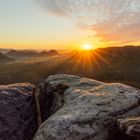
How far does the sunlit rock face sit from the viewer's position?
8977 mm

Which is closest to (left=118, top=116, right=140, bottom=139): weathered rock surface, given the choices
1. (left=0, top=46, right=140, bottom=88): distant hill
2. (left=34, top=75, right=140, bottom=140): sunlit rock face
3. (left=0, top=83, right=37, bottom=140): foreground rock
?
(left=34, top=75, right=140, bottom=140): sunlit rock face

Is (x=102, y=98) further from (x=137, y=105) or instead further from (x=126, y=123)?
(x=126, y=123)

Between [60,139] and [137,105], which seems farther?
[137,105]

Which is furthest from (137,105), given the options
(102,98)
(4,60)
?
(4,60)

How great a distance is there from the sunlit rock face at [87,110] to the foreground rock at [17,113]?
3.74ft

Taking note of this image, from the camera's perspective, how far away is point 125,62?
66438 millimetres

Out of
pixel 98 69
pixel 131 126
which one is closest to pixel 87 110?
pixel 131 126

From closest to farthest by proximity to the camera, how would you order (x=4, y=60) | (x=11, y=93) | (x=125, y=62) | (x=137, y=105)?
1. (x=137, y=105)
2. (x=11, y=93)
3. (x=125, y=62)
4. (x=4, y=60)

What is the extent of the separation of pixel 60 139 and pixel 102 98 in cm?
273

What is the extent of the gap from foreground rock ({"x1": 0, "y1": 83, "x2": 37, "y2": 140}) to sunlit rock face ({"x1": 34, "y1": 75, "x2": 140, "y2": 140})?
114cm

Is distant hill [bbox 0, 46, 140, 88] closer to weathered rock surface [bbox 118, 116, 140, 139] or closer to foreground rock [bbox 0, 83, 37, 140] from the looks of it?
foreground rock [bbox 0, 83, 37, 140]

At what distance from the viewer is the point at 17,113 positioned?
446 inches

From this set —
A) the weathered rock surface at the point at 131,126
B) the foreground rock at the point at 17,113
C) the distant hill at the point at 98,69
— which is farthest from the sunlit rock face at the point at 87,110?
the distant hill at the point at 98,69

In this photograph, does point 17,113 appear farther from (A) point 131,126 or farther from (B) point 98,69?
(B) point 98,69
